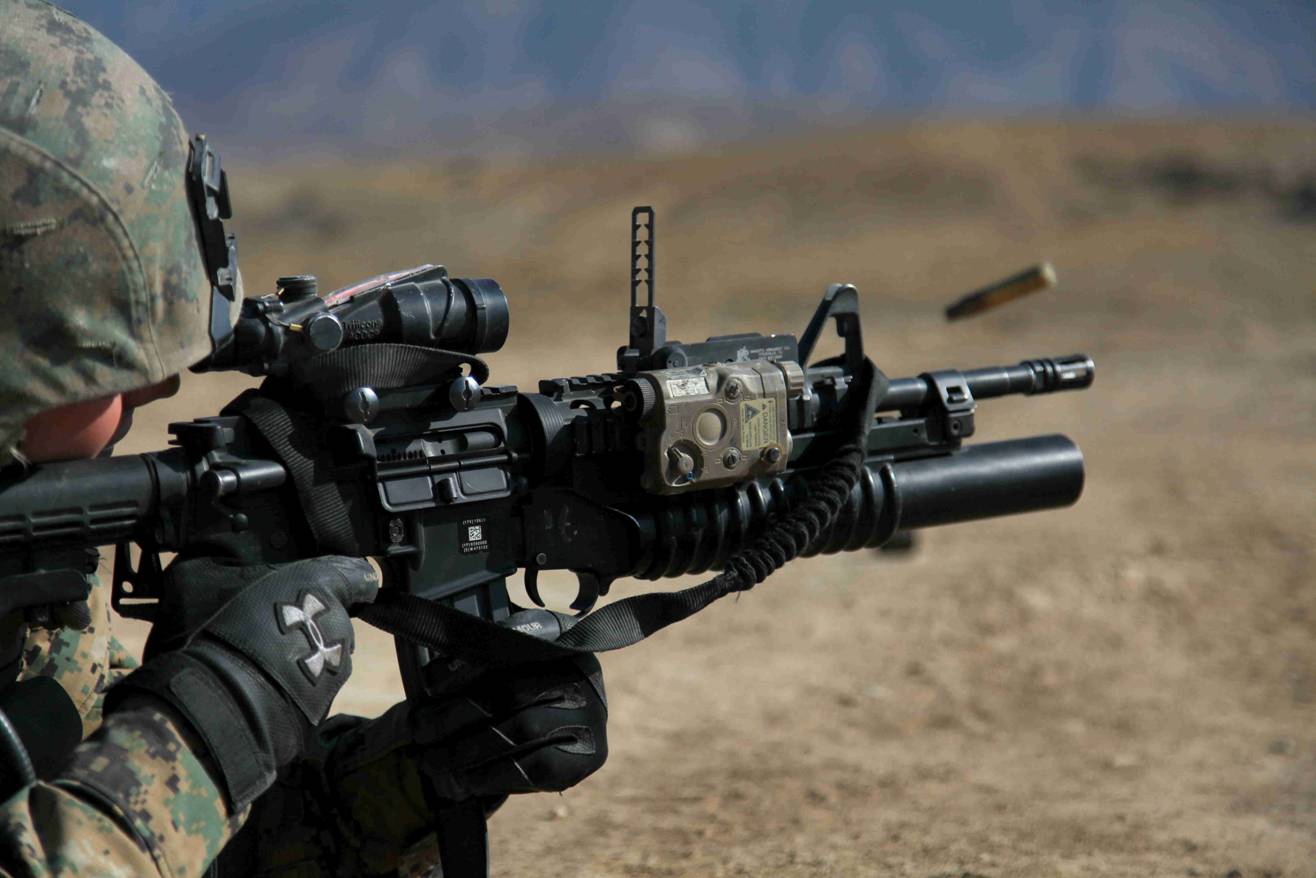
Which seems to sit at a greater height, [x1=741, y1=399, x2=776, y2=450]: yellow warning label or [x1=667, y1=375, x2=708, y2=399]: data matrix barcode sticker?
[x1=667, y1=375, x2=708, y2=399]: data matrix barcode sticker

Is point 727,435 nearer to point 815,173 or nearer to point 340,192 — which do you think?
point 815,173

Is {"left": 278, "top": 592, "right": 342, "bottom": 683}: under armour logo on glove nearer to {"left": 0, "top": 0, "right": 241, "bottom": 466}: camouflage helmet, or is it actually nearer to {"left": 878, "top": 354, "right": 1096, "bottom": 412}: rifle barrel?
{"left": 0, "top": 0, "right": 241, "bottom": 466}: camouflage helmet

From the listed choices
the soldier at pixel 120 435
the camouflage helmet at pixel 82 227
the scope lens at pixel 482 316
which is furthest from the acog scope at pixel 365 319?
the camouflage helmet at pixel 82 227

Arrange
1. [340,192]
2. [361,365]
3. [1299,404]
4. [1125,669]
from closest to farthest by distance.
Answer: [361,365] → [1125,669] → [1299,404] → [340,192]

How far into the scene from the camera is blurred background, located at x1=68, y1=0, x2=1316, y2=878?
4914 mm

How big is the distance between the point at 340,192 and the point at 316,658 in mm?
32784

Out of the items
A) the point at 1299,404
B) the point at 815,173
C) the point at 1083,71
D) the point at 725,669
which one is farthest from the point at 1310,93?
the point at 725,669

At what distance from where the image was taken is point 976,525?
8742 mm

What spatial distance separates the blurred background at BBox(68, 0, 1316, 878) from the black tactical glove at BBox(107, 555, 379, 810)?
2073 mm

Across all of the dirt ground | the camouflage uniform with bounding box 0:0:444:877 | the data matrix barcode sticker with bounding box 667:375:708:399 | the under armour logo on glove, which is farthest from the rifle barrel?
the camouflage uniform with bounding box 0:0:444:877

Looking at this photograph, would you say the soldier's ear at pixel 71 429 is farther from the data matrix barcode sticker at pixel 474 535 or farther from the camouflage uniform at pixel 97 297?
the data matrix barcode sticker at pixel 474 535

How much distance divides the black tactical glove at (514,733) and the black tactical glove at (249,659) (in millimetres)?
460

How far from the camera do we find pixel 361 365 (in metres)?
2.91

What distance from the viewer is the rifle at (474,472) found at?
274 centimetres
